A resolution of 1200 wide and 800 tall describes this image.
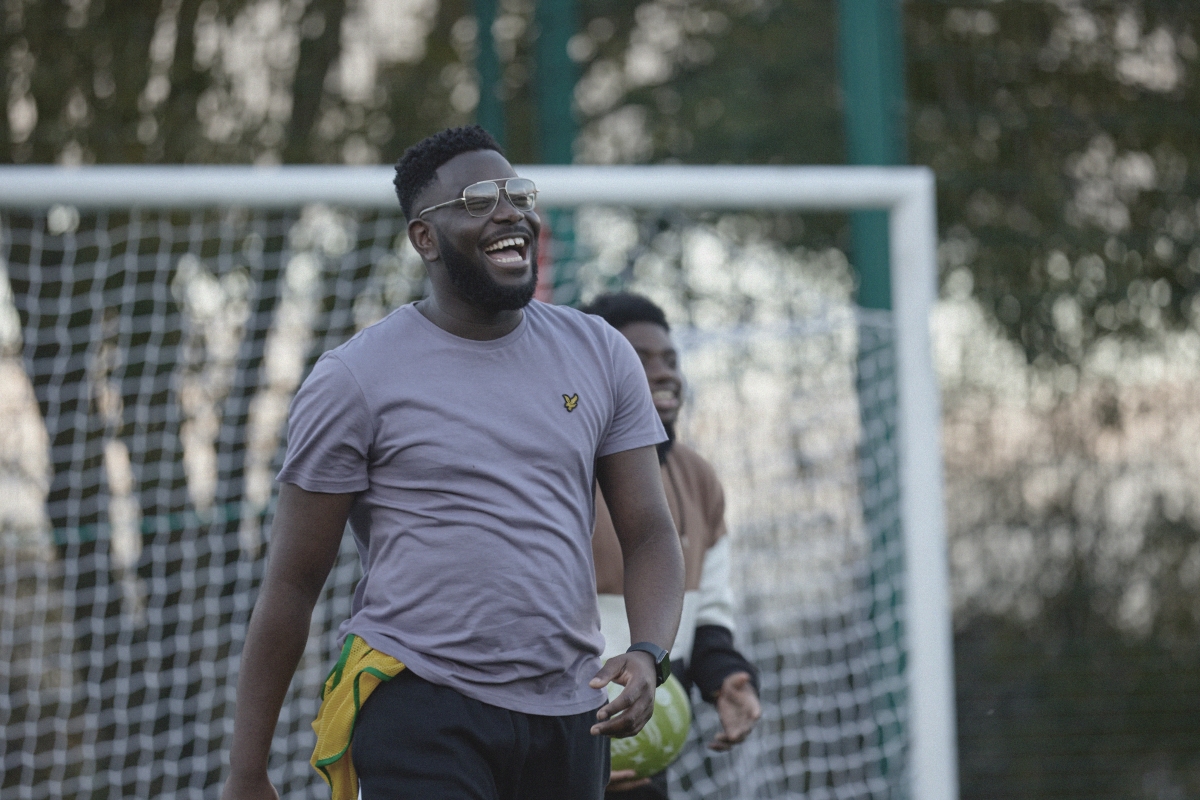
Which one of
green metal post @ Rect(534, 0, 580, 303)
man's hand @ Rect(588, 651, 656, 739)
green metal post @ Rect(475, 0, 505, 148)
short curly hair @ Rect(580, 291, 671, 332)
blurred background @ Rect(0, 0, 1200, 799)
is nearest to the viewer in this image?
man's hand @ Rect(588, 651, 656, 739)

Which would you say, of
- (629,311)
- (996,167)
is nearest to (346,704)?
(629,311)

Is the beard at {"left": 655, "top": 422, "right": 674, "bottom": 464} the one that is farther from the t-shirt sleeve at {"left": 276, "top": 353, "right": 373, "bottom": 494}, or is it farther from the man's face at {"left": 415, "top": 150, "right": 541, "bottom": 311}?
the t-shirt sleeve at {"left": 276, "top": 353, "right": 373, "bottom": 494}

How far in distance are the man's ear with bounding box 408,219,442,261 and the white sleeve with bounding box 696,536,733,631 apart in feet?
4.02

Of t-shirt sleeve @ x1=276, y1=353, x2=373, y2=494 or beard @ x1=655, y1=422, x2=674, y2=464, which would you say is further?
beard @ x1=655, y1=422, x2=674, y2=464

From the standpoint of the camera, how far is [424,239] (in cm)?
226

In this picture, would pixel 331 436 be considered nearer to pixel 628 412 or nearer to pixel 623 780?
pixel 628 412

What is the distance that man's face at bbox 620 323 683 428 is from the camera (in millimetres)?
3115

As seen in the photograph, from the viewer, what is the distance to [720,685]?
10.1 ft

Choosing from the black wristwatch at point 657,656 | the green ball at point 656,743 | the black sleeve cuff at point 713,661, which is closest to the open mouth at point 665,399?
the black sleeve cuff at point 713,661

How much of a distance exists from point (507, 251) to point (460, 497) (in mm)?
408

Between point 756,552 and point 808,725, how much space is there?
29.0 inches

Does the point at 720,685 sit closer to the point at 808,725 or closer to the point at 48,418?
the point at 808,725

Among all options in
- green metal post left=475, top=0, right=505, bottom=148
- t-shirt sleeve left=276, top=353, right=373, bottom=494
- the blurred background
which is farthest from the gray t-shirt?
the blurred background

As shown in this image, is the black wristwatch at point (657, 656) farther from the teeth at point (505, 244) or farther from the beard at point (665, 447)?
the beard at point (665, 447)
